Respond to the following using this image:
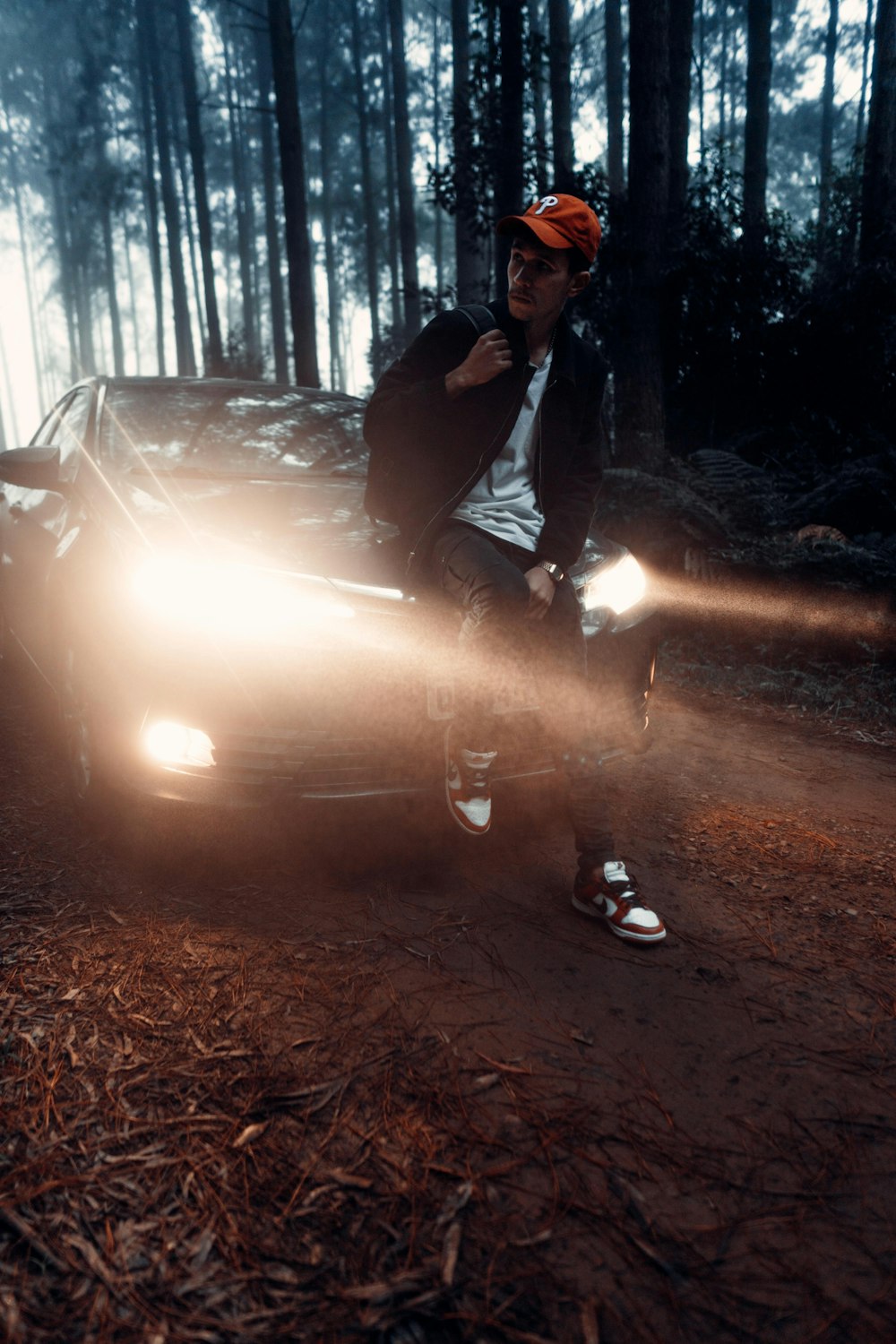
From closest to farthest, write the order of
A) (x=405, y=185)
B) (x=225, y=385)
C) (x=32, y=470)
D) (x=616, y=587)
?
(x=616, y=587) → (x=32, y=470) → (x=225, y=385) → (x=405, y=185)

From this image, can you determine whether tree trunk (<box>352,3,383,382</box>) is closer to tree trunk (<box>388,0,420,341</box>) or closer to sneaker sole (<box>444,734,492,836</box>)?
tree trunk (<box>388,0,420,341</box>)

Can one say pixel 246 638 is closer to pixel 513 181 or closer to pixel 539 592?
pixel 539 592

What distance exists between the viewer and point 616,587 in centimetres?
328

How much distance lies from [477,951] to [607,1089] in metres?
0.63

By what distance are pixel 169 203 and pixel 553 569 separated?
90.8ft

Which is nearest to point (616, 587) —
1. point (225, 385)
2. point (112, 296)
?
point (225, 385)

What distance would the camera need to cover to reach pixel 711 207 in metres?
9.30

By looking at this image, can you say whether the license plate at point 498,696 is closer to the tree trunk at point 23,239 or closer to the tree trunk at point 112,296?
the tree trunk at point 112,296

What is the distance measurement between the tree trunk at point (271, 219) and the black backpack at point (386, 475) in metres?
21.0

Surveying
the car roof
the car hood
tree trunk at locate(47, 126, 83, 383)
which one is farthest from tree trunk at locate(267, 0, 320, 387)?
tree trunk at locate(47, 126, 83, 383)

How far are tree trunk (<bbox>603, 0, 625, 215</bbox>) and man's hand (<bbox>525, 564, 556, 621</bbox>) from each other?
73.9ft

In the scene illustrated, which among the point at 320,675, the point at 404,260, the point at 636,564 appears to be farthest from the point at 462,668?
the point at 404,260

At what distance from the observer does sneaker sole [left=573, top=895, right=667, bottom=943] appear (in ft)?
8.24

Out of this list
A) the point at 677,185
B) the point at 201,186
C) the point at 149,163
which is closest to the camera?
the point at 677,185
